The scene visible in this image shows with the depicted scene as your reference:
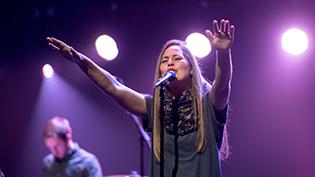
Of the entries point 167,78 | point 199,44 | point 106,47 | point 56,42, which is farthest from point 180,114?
point 106,47

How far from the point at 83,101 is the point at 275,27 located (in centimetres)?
302

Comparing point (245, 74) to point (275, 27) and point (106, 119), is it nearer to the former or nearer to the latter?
point (275, 27)

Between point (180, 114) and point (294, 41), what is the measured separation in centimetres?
429

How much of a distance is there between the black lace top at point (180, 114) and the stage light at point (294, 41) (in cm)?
420

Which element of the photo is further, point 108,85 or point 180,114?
point 108,85

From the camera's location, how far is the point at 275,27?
708cm

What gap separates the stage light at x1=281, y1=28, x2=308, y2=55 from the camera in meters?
6.92

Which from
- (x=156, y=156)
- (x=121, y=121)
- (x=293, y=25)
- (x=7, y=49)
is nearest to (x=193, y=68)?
(x=156, y=156)

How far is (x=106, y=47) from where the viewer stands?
25.1 feet

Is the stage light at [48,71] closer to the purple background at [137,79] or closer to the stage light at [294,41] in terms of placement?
the purple background at [137,79]

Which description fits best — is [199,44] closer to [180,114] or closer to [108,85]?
[108,85]

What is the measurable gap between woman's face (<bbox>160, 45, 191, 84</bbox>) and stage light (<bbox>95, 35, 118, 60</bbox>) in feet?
14.5

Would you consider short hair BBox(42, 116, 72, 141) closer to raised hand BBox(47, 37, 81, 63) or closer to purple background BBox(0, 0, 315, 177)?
purple background BBox(0, 0, 315, 177)

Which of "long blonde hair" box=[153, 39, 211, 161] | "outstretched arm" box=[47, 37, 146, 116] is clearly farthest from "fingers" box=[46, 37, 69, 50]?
"long blonde hair" box=[153, 39, 211, 161]
